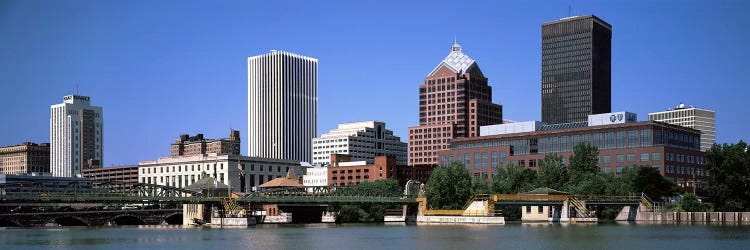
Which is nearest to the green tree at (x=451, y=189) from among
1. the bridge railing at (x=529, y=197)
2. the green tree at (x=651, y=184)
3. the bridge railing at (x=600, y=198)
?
the bridge railing at (x=529, y=197)

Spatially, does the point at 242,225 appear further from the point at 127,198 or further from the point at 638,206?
the point at 638,206

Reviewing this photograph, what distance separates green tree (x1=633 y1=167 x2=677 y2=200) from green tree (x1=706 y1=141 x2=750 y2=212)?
22.1 meters

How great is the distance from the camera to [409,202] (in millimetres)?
198000

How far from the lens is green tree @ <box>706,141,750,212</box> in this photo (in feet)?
529

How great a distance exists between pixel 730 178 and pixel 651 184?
28311 millimetres

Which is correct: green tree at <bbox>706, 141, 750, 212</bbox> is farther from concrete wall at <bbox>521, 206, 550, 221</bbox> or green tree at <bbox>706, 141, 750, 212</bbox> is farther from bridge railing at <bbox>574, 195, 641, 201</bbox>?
concrete wall at <bbox>521, 206, 550, 221</bbox>

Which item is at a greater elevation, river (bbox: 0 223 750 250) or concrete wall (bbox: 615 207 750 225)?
river (bbox: 0 223 750 250)

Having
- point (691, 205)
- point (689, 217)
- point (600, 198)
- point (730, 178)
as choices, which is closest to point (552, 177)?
point (600, 198)

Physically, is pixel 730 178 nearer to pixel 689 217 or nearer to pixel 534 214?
pixel 689 217

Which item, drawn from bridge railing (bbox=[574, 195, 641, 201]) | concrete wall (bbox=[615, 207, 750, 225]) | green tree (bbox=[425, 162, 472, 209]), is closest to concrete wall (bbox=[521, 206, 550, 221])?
green tree (bbox=[425, 162, 472, 209])

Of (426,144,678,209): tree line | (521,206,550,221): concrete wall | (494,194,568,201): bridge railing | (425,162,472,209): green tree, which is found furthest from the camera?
(425,162,472,209): green tree

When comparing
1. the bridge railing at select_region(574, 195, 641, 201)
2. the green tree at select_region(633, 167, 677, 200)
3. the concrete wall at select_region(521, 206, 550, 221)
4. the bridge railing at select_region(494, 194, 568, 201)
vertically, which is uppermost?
the green tree at select_region(633, 167, 677, 200)

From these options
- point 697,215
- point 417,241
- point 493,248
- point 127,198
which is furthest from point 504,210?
point 493,248

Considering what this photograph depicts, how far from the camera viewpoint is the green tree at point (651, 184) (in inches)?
7377
